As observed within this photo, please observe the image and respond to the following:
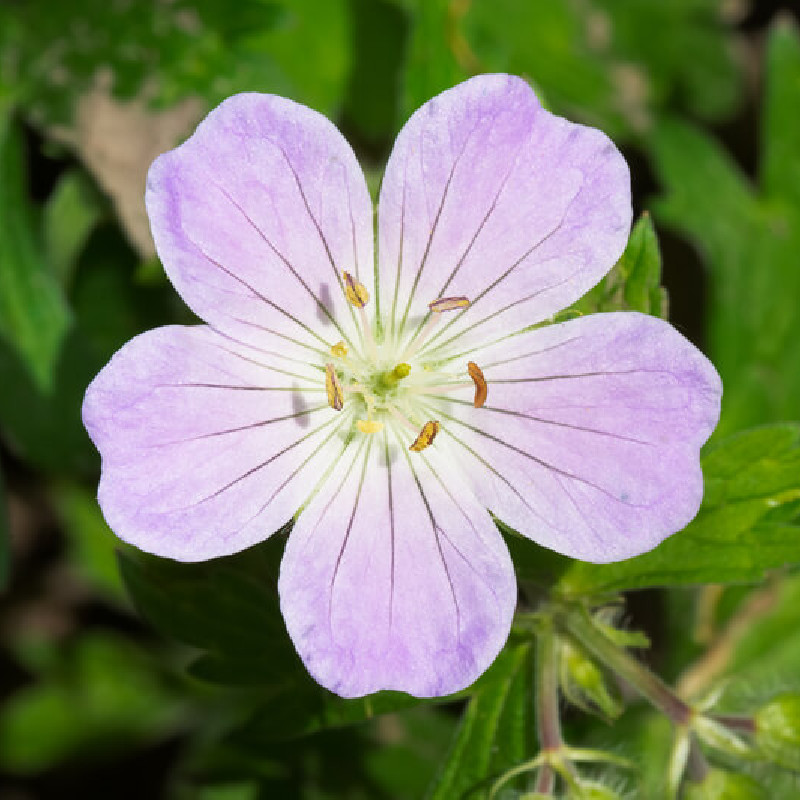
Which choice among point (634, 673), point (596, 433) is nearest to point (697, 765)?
point (634, 673)

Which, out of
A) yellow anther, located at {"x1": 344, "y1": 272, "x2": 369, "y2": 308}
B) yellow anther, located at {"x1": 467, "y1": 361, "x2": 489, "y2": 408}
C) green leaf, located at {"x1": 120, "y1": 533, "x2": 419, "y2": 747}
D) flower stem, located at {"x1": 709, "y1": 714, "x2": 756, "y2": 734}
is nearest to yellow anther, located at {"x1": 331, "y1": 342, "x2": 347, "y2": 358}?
yellow anther, located at {"x1": 344, "y1": 272, "x2": 369, "y2": 308}

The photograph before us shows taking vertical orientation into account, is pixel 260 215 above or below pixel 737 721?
above

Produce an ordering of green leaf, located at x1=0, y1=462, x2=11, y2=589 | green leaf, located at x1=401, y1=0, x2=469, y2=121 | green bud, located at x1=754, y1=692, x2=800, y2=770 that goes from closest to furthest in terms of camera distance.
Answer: green bud, located at x1=754, y1=692, x2=800, y2=770 → green leaf, located at x1=401, y1=0, x2=469, y2=121 → green leaf, located at x1=0, y1=462, x2=11, y2=589

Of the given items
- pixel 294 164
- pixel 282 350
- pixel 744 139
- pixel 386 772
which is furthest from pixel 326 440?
pixel 744 139

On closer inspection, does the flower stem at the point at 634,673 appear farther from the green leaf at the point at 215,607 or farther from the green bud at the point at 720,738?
the green leaf at the point at 215,607

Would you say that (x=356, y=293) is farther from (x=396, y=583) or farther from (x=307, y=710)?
(x=307, y=710)

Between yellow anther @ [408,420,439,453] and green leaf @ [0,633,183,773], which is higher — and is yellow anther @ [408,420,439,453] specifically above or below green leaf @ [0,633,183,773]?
above

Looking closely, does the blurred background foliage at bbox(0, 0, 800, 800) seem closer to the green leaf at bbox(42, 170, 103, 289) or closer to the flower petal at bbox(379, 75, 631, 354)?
the green leaf at bbox(42, 170, 103, 289)
